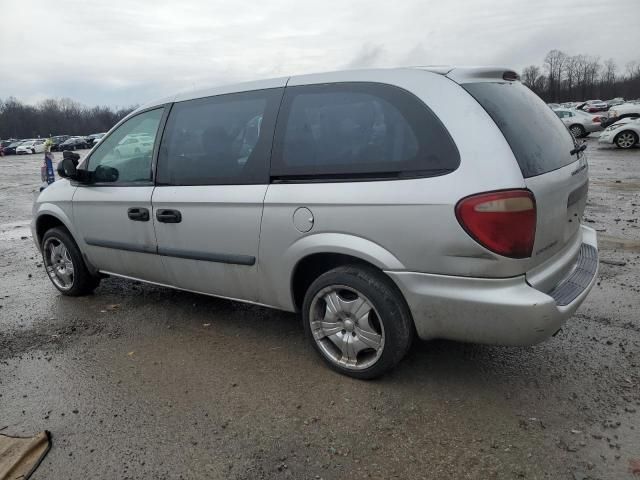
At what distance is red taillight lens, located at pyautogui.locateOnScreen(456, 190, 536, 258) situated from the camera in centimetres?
252

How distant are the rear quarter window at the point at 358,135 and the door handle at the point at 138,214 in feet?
4.17

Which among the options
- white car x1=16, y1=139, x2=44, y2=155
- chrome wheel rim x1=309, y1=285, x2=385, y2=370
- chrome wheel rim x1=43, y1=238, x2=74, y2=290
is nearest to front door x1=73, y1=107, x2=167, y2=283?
chrome wheel rim x1=43, y1=238, x2=74, y2=290

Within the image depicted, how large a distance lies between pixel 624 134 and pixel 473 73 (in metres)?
19.9

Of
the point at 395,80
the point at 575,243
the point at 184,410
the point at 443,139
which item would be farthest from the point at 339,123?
the point at 184,410

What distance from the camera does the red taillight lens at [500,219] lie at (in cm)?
252

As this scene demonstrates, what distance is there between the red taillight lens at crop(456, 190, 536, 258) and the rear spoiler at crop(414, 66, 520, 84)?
758 millimetres

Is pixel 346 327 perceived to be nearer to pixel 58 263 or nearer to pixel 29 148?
pixel 58 263

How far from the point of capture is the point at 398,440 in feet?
8.63

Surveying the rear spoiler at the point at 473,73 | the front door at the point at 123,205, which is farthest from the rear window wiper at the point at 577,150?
the front door at the point at 123,205

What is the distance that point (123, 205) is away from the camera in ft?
13.6

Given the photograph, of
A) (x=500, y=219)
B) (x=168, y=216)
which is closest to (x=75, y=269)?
(x=168, y=216)

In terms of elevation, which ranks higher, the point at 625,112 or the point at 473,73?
the point at 473,73

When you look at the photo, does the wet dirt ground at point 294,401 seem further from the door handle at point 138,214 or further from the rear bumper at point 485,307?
the door handle at point 138,214

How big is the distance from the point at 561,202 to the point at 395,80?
3.79 ft
